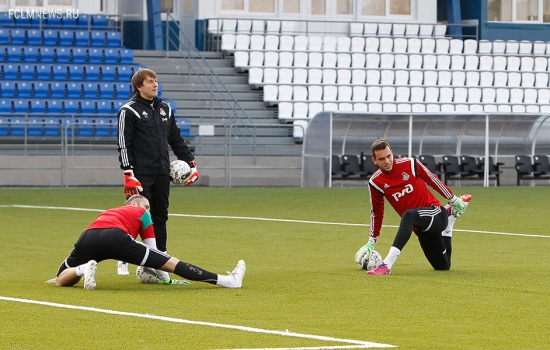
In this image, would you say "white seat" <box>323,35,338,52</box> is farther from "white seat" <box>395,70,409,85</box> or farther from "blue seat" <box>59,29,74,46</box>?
"blue seat" <box>59,29,74,46</box>

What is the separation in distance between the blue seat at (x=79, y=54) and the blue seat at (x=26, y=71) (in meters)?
1.32

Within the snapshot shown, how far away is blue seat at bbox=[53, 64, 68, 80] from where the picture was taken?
29141mm

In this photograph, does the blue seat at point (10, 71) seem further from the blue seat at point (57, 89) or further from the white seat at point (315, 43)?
the white seat at point (315, 43)

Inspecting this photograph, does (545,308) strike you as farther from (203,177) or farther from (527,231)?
(203,177)

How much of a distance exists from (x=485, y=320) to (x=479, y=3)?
31147 millimetres

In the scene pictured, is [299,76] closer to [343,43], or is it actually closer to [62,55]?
[343,43]

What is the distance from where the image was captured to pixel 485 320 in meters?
6.77

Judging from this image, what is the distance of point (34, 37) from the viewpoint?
99.8 ft

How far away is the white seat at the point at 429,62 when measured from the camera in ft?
110

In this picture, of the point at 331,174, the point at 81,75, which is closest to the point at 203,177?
the point at 331,174

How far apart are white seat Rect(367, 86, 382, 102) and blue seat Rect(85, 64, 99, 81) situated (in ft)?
27.3

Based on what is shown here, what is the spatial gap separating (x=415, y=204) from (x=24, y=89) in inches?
810

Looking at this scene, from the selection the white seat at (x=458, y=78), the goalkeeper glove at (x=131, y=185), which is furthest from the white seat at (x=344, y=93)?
the goalkeeper glove at (x=131, y=185)

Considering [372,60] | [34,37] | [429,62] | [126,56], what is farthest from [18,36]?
[429,62]
